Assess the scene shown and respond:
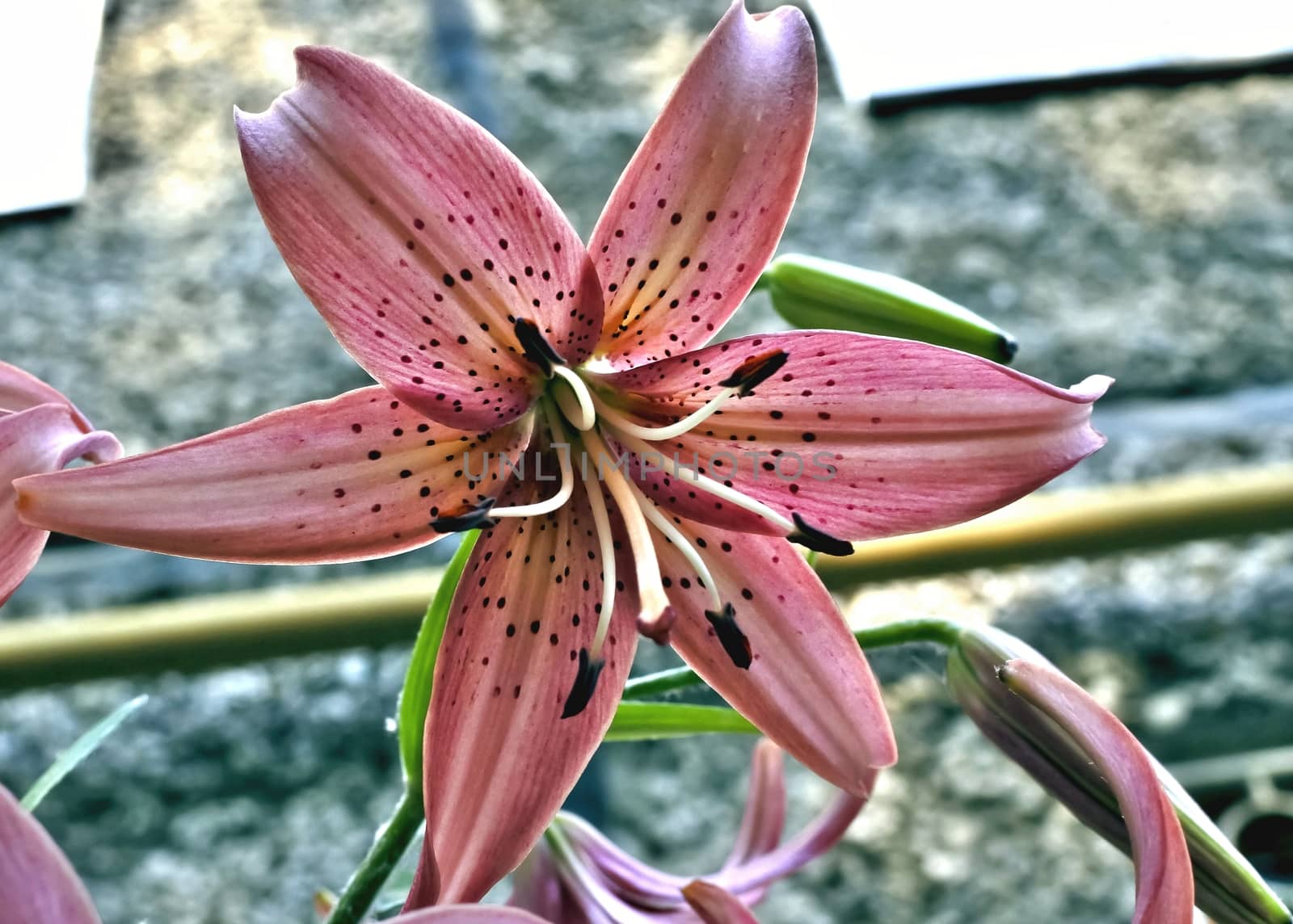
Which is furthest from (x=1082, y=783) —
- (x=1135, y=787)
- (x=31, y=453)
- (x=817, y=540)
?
(x=31, y=453)

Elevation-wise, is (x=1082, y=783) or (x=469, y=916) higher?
(x=469, y=916)

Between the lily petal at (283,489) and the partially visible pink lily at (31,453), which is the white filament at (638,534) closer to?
the lily petal at (283,489)

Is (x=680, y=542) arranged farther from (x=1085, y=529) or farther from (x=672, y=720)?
(x=1085, y=529)

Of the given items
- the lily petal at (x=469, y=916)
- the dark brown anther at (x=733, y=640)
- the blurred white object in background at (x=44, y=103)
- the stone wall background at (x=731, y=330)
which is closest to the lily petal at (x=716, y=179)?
the dark brown anther at (x=733, y=640)

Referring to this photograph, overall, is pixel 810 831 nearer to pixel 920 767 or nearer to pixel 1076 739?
pixel 1076 739

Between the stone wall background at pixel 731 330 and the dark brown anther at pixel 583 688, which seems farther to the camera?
the stone wall background at pixel 731 330
